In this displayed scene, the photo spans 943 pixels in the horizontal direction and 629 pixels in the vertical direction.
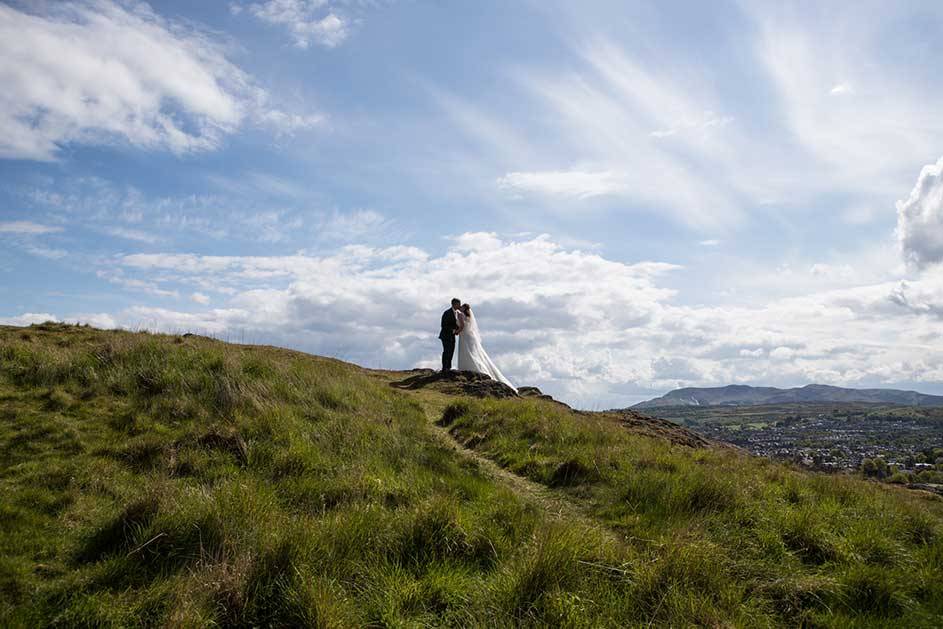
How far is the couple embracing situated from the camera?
23094mm

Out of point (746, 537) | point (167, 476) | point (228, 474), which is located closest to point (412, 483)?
point (228, 474)

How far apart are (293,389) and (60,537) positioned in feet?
20.0

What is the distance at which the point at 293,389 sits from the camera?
1177 centimetres

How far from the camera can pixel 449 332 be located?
76.1 ft

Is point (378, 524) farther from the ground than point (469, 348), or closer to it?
closer to it

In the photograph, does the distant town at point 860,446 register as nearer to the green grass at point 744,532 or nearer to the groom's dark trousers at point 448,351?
the green grass at point 744,532

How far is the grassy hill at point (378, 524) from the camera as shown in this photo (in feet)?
15.6

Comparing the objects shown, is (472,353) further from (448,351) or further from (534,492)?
(534,492)

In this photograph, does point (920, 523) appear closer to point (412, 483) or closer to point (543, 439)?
point (543, 439)

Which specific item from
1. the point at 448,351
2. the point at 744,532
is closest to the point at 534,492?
the point at 744,532

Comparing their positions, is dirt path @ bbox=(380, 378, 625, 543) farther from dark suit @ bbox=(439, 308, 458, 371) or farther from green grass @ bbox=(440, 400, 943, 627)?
dark suit @ bbox=(439, 308, 458, 371)

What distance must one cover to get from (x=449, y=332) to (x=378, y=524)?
17.3m

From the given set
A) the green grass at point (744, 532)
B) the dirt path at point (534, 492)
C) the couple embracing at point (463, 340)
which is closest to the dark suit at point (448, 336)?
the couple embracing at point (463, 340)

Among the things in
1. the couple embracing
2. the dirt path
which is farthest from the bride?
the dirt path
